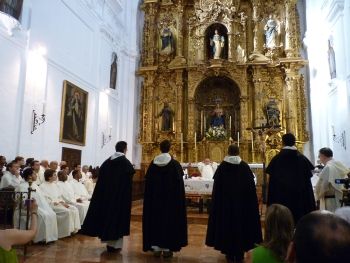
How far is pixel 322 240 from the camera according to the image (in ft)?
3.81

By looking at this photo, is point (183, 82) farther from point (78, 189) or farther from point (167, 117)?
point (78, 189)

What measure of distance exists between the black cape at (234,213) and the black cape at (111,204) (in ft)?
5.09

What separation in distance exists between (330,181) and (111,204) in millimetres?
3974

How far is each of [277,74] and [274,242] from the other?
49.7 feet

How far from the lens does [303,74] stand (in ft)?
53.9

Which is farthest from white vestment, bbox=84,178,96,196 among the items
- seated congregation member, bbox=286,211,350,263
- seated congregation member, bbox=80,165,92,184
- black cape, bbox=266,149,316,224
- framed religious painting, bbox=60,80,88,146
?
seated congregation member, bbox=286,211,350,263

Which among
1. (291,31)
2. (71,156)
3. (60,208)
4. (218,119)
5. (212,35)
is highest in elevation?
(212,35)

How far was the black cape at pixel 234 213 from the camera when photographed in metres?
5.44

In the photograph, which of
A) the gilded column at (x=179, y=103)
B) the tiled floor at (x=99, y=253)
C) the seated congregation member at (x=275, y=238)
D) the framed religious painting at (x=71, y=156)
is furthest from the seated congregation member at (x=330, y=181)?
the gilded column at (x=179, y=103)

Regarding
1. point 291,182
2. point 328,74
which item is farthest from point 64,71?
point 328,74

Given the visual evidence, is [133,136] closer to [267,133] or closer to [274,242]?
[267,133]

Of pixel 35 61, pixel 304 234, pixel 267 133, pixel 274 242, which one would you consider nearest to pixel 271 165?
pixel 274 242

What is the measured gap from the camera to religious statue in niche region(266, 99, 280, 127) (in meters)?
15.8

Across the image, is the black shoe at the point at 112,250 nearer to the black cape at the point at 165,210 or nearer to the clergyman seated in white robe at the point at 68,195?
the black cape at the point at 165,210
